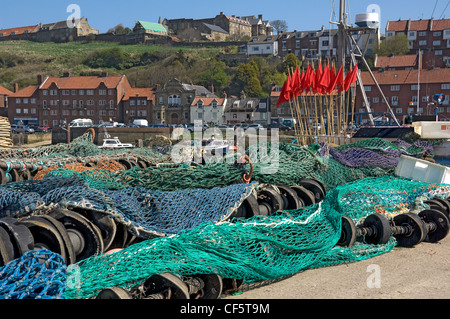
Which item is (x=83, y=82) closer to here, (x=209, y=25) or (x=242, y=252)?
(x=209, y=25)

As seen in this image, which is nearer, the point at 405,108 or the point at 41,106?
the point at 405,108

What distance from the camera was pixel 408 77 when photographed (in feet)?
216

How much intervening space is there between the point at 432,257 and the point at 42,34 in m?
155

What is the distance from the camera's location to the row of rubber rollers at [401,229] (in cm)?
658

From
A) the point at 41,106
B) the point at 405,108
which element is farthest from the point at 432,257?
the point at 41,106

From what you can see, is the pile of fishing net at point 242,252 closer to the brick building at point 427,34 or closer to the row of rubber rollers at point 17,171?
the row of rubber rollers at point 17,171

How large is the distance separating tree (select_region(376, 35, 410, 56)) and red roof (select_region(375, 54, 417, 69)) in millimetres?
10436

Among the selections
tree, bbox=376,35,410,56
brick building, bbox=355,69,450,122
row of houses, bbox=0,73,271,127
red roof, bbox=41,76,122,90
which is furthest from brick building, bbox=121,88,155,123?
tree, bbox=376,35,410,56

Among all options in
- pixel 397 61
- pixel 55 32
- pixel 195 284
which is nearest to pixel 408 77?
pixel 397 61

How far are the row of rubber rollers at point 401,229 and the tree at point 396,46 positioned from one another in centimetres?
8410

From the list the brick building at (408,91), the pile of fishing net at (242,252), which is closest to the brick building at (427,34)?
the brick building at (408,91)

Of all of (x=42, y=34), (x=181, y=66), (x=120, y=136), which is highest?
(x=42, y=34)
